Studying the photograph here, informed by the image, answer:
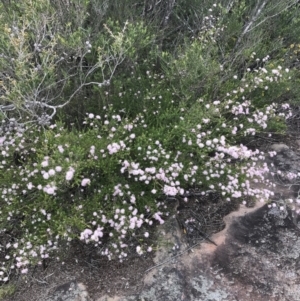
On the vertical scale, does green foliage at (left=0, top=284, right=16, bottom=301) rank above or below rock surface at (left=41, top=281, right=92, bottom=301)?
below

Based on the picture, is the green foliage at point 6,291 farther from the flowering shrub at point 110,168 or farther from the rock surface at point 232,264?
the rock surface at point 232,264

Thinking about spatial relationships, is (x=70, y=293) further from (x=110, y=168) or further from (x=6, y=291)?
(x=110, y=168)

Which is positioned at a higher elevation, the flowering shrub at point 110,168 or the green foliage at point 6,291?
the flowering shrub at point 110,168

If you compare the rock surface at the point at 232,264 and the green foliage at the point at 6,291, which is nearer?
the rock surface at the point at 232,264

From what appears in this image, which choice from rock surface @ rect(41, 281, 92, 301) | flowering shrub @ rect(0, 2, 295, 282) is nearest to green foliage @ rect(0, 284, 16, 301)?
flowering shrub @ rect(0, 2, 295, 282)

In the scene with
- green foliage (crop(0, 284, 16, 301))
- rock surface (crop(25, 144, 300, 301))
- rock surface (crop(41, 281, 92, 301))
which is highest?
rock surface (crop(25, 144, 300, 301))

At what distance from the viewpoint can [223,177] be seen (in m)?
3.81

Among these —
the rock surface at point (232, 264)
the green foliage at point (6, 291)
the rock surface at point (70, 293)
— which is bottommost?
the green foliage at point (6, 291)

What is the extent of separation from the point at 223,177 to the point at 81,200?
1.52 m

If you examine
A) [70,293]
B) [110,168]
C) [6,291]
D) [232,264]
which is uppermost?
[110,168]

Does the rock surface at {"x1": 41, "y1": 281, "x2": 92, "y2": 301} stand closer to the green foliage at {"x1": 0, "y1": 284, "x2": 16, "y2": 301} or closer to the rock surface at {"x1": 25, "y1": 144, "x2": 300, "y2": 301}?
the rock surface at {"x1": 25, "y1": 144, "x2": 300, "y2": 301}

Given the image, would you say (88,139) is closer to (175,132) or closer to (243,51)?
(175,132)

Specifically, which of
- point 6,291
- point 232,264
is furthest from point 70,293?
point 232,264

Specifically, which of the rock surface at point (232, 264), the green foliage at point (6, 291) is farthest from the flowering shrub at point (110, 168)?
the rock surface at point (232, 264)
